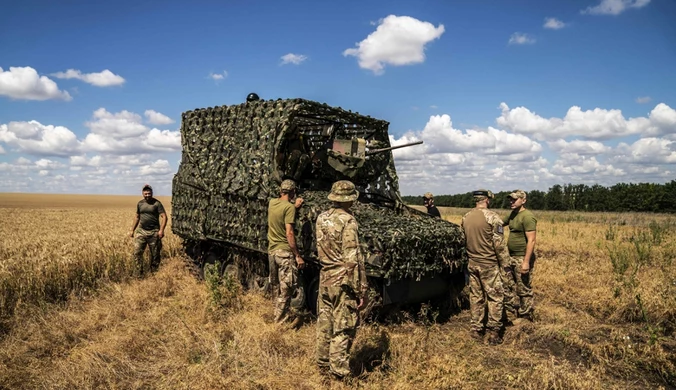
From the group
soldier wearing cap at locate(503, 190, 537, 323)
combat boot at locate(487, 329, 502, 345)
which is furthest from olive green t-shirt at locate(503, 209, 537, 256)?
combat boot at locate(487, 329, 502, 345)

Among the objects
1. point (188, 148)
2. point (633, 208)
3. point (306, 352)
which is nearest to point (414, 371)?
point (306, 352)

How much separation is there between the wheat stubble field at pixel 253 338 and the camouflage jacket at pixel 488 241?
44.6 inches

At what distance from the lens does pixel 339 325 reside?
4.38 meters

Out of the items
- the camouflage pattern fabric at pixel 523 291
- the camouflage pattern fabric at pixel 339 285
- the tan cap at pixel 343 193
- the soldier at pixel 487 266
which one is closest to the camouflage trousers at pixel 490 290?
the soldier at pixel 487 266

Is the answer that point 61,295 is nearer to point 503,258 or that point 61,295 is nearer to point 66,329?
point 66,329

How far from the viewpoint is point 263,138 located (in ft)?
25.0

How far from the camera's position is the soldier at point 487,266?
568cm

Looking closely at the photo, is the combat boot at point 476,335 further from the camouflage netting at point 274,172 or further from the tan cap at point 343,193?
the tan cap at point 343,193

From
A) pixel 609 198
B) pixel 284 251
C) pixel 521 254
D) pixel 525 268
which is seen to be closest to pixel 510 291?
pixel 525 268

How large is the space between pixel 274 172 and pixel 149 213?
3.52 metres

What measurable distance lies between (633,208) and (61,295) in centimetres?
5200

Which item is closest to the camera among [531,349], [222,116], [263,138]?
[531,349]

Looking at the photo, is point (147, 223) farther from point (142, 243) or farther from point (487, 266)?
point (487, 266)

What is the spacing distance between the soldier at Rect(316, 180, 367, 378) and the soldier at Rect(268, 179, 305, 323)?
171cm
